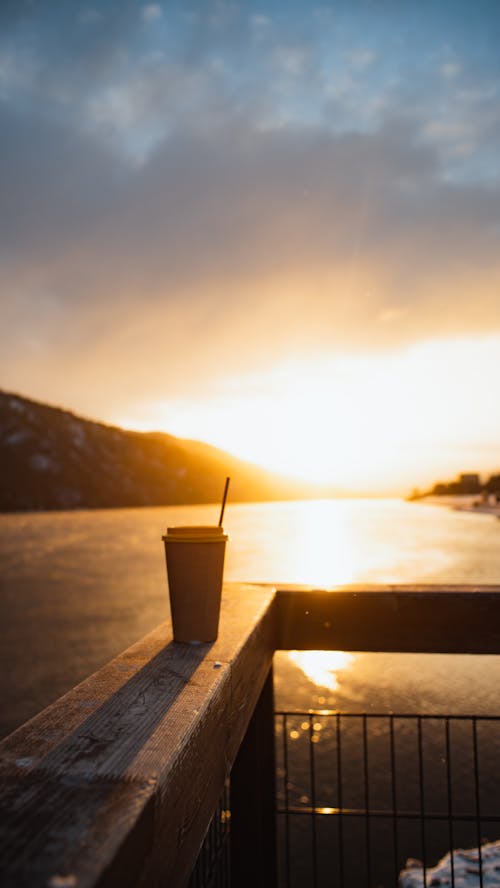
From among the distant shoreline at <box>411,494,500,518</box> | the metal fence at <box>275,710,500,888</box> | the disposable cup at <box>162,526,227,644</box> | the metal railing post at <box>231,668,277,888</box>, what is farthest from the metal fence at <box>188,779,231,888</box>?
the distant shoreline at <box>411,494,500,518</box>

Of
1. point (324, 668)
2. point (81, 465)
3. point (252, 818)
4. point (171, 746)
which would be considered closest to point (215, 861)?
point (252, 818)

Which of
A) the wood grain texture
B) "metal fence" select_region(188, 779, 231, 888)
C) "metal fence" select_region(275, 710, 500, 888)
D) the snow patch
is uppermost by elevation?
the wood grain texture

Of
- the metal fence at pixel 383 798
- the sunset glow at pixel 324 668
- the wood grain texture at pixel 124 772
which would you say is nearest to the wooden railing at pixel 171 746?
the wood grain texture at pixel 124 772

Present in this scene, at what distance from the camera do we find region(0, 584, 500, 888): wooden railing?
77cm

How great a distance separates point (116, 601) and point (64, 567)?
66.7ft

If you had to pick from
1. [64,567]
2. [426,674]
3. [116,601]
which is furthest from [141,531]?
[426,674]

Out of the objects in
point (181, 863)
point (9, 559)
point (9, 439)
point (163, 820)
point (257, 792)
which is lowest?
point (9, 559)

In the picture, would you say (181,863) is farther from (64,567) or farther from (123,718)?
(64,567)

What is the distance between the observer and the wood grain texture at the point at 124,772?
734 mm

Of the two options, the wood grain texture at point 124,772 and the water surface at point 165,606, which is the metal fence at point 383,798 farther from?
the wood grain texture at point 124,772

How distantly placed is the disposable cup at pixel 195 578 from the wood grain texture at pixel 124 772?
4.7 inches

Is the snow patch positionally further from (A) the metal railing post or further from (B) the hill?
(B) the hill

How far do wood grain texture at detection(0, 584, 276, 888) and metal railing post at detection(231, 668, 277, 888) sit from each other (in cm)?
87

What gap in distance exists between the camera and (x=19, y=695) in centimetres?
2234
